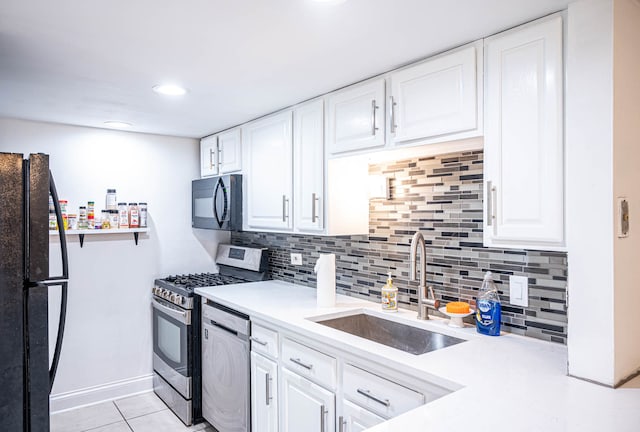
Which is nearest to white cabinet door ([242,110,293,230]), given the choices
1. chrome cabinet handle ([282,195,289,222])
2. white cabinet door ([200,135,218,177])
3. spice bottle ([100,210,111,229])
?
chrome cabinet handle ([282,195,289,222])

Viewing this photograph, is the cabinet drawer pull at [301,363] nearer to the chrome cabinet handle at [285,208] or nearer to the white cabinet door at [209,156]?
the chrome cabinet handle at [285,208]

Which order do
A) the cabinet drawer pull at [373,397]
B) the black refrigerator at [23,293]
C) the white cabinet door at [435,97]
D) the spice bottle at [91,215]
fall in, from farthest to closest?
the spice bottle at [91,215] < the white cabinet door at [435,97] < the cabinet drawer pull at [373,397] < the black refrigerator at [23,293]

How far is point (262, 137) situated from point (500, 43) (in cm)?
171

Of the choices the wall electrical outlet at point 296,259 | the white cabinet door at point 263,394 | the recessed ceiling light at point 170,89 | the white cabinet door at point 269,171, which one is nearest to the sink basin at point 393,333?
the white cabinet door at point 263,394

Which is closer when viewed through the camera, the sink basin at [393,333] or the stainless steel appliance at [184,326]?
the sink basin at [393,333]

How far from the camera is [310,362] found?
1.93m

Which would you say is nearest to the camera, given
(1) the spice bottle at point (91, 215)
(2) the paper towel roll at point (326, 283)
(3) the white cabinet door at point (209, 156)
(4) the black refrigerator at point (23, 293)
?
(4) the black refrigerator at point (23, 293)

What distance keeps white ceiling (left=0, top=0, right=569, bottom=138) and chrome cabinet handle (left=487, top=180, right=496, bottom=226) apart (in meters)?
0.58

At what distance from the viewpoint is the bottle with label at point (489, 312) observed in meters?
1.81

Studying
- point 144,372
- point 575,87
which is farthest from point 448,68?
point 144,372

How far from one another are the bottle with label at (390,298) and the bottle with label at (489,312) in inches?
19.2

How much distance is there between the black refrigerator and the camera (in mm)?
1399

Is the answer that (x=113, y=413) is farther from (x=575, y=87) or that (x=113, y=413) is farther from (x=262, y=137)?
(x=575, y=87)

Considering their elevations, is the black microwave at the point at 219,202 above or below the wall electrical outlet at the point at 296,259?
above
